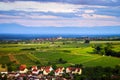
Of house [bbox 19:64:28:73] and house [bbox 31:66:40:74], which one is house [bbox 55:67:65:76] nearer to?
house [bbox 31:66:40:74]

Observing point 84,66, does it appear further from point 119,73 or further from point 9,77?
point 9,77

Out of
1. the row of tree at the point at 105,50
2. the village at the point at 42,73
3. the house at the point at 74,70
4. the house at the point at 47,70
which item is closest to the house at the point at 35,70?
the village at the point at 42,73

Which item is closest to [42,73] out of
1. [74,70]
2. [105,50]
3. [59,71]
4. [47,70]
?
[47,70]

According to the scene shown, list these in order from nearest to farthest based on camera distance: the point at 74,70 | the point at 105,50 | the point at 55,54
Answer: the point at 74,70
the point at 55,54
the point at 105,50

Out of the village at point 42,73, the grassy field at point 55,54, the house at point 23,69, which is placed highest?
the grassy field at point 55,54

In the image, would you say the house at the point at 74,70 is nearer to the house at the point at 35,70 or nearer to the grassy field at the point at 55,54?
the grassy field at the point at 55,54

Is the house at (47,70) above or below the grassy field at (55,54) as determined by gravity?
below

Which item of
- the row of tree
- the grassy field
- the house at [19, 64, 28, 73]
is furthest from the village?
the row of tree

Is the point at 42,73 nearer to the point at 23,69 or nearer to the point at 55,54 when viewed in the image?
the point at 23,69
